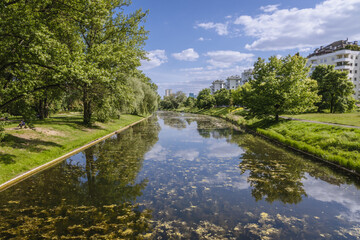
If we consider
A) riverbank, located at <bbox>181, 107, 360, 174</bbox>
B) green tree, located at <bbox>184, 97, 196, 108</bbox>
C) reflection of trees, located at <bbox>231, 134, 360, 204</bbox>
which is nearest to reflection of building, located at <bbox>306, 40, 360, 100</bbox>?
green tree, located at <bbox>184, 97, 196, 108</bbox>

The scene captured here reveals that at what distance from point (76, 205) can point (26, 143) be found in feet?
37.0

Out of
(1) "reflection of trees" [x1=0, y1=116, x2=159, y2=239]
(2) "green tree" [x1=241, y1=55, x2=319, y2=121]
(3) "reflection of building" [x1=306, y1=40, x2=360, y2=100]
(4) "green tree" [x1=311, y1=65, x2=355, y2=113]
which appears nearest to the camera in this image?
(1) "reflection of trees" [x1=0, y1=116, x2=159, y2=239]

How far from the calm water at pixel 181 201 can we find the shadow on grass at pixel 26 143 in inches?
109

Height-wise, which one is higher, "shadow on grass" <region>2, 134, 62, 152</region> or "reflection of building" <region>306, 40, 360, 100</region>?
"reflection of building" <region>306, 40, 360, 100</region>

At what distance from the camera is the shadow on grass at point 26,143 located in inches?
610

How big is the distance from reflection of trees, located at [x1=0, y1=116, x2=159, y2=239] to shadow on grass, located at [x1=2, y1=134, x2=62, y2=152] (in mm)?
3445

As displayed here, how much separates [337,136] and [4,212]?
25339 millimetres

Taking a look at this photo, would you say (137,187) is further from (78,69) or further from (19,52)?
(19,52)

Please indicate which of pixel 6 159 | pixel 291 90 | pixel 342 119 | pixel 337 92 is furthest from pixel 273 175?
pixel 337 92

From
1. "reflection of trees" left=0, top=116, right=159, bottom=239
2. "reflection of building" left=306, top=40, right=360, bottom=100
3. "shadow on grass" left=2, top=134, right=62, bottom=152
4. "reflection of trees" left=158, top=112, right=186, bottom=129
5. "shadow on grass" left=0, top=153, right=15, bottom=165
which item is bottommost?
"reflection of trees" left=0, top=116, right=159, bottom=239

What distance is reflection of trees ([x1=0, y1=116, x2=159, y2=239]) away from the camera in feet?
23.6

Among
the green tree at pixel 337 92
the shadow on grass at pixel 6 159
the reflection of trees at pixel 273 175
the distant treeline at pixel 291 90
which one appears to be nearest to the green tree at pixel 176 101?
the distant treeline at pixel 291 90

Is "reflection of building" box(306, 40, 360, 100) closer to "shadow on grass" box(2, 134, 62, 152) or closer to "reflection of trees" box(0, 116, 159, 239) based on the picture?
"reflection of trees" box(0, 116, 159, 239)

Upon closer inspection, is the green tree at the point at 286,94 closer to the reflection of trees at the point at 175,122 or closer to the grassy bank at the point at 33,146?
the reflection of trees at the point at 175,122
